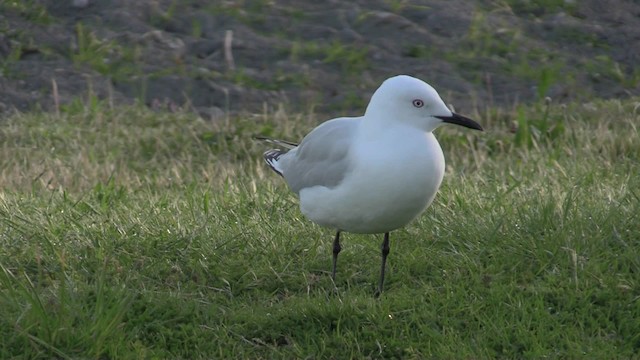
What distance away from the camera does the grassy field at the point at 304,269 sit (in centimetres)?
462

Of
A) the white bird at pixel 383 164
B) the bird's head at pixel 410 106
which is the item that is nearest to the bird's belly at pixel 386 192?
the white bird at pixel 383 164

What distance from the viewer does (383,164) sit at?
463cm

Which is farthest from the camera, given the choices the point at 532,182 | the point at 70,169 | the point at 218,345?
the point at 70,169

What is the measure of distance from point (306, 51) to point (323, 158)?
4.47 metres

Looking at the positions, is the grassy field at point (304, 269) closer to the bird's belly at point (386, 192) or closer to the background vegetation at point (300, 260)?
the background vegetation at point (300, 260)

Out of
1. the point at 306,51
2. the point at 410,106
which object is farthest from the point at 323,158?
the point at 306,51

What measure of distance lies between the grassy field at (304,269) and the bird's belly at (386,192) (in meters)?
0.33

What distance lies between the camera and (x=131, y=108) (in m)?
8.48

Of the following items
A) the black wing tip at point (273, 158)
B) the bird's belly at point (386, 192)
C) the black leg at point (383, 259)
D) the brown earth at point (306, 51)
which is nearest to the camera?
the bird's belly at point (386, 192)

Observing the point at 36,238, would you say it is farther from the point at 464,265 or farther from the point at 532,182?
the point at 532,182

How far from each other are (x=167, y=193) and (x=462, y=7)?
4.30 metres

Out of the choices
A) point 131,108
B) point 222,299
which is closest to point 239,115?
point 131,108

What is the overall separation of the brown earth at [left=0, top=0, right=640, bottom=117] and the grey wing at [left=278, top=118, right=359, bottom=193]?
3.07 metres

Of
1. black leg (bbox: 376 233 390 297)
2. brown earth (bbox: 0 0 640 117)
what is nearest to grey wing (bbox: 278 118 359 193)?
black leg (bbox: 376 233 390 297)
